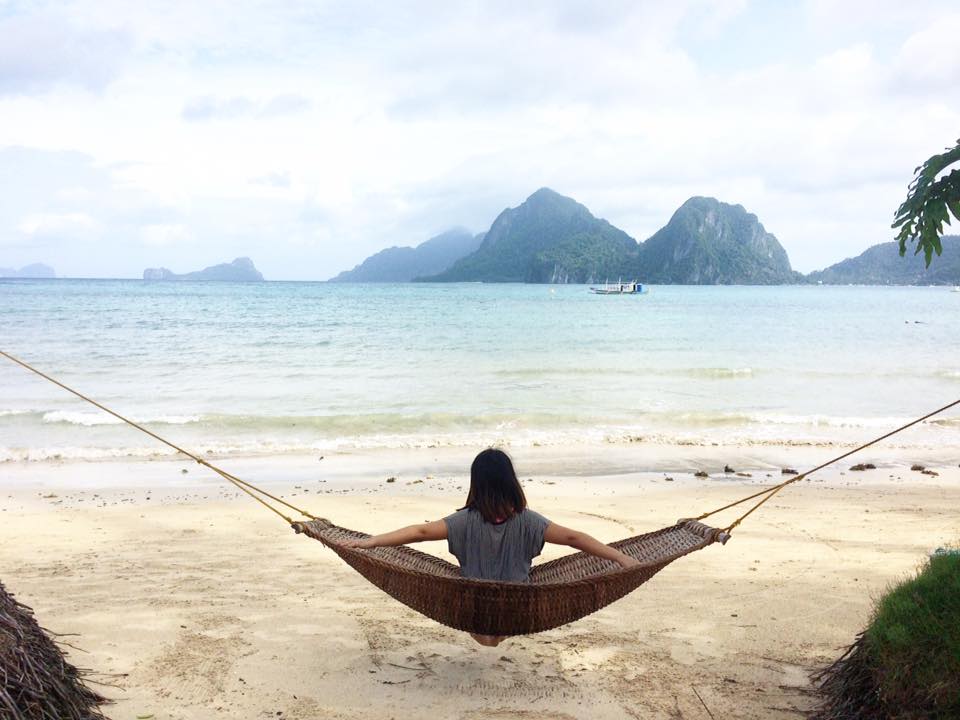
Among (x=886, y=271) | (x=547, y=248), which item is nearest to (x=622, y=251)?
(x=547, y=248)

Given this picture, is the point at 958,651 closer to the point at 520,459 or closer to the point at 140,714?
the point at 140,714

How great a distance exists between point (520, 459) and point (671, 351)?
13.0 metres

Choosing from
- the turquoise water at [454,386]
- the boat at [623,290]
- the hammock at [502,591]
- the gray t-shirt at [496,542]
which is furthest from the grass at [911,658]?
the boat at [623,290]

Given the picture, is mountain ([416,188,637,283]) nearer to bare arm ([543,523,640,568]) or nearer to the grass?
bare arm ([543,523,640,568])

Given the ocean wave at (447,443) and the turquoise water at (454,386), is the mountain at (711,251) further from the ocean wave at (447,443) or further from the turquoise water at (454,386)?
the ocean wave at (447,443)

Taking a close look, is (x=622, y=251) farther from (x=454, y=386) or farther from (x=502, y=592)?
(x=502, y=592)

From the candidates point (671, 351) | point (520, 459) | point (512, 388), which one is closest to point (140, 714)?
point (520, 459)

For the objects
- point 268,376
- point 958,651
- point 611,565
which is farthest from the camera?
point 268,376

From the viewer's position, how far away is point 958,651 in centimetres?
228

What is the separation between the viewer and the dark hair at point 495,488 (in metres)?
2.86

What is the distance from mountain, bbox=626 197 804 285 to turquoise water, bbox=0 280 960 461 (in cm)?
8809

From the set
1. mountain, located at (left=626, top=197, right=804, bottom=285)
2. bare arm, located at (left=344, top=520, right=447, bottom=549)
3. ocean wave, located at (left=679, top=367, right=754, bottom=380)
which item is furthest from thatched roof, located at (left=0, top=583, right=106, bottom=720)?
mountain, located at (left=626, top=197, right=804, bottom=285)

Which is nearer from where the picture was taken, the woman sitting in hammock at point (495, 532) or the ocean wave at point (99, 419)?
the woman sitting in hammock at point (495, 532)

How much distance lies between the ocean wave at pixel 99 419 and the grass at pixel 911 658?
30.2 ft
